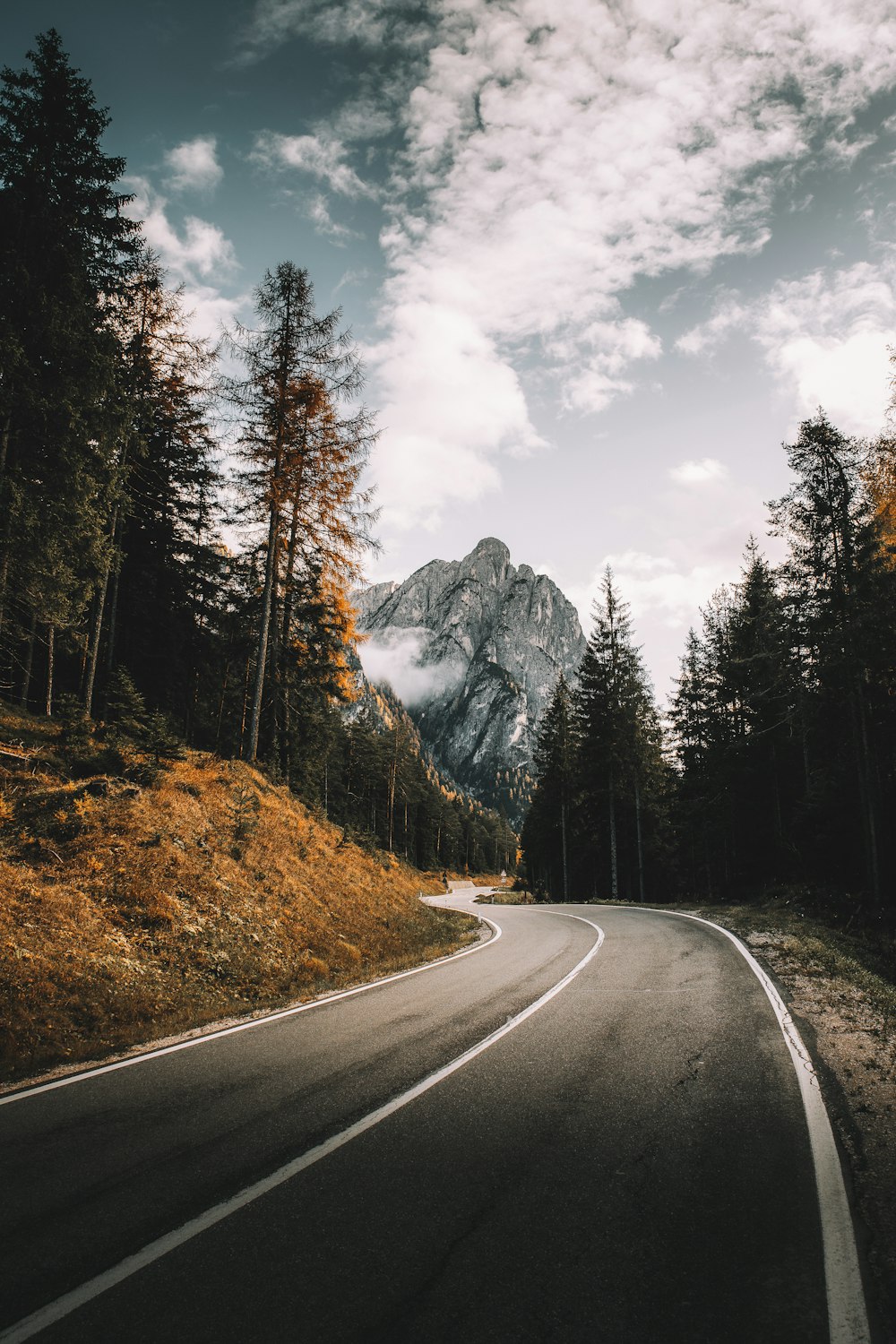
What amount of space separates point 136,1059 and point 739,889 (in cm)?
2860

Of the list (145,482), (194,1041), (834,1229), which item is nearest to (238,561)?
(145,482)

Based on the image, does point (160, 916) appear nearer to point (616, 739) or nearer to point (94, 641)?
point (94, 641)

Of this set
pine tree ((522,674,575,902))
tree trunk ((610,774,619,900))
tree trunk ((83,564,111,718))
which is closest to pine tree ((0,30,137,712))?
tree trunk ((83,564,111,718))

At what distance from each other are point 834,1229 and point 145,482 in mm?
22370

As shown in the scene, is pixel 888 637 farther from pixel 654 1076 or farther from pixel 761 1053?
pixel 654 1076

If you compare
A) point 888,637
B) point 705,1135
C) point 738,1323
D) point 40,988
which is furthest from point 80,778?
point 888,637

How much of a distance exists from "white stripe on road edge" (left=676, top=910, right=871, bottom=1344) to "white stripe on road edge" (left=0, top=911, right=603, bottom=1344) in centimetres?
308

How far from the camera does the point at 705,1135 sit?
4.57 metres

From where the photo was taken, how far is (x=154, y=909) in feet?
34.9

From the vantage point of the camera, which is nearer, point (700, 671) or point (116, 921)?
point (116, 921)

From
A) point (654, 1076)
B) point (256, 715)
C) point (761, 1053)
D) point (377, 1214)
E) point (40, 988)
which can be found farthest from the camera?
point (256, 715)

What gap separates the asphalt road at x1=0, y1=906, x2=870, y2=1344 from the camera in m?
2.79

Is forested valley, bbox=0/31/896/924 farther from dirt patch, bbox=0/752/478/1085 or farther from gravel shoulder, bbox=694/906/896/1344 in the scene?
gravel shoulder, bbox=694/906/896/1344

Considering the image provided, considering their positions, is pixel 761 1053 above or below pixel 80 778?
below
